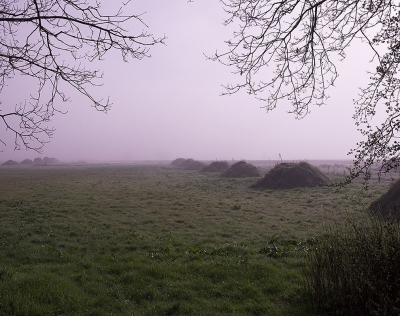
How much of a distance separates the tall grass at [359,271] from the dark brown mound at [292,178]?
22.5m

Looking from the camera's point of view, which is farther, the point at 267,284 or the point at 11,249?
the point at 11,249

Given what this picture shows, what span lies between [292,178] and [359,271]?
975 inches

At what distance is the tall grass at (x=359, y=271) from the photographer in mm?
3973

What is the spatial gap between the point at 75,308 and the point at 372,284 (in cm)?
507

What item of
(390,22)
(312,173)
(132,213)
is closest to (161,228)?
(132,213)

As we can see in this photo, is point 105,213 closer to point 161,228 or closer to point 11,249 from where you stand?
point 161,228

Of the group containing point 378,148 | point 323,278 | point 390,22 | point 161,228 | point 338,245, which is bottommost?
point 161,228

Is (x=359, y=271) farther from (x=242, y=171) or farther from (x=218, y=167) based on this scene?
(x=218, y=167)

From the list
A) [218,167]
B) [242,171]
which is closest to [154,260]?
[242,171]

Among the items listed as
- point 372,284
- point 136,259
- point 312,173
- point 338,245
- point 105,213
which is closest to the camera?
point 372,284

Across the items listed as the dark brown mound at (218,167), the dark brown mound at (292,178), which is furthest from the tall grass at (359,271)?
the dark brown mound at (218,167)

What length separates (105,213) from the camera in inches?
617

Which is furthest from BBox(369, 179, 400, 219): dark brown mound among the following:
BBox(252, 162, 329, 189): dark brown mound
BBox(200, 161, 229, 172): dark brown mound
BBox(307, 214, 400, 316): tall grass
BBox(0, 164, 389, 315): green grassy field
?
BBox(200, 161, 229, 172): dark brown mound

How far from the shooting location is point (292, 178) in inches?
1109
